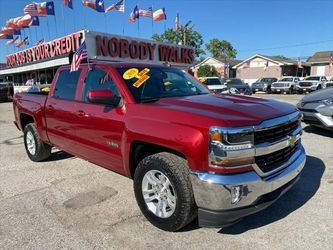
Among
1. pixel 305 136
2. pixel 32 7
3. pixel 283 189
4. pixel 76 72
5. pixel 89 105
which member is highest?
pixel 32 7

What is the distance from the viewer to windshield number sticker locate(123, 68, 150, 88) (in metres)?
4.04

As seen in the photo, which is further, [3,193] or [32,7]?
[32,7]

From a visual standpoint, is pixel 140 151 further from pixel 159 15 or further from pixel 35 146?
pixel 159 15

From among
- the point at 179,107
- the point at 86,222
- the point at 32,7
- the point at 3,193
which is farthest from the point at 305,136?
the point at 32,7

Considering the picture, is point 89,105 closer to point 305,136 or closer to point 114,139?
point 114,139

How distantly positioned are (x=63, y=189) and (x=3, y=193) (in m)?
0.83

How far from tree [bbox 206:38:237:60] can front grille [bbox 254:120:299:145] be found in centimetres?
7823

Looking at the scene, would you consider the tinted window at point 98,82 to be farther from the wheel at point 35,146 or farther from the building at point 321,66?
the building at point 321,66

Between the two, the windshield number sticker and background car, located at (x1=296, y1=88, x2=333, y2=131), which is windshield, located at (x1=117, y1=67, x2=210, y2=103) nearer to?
the windshield number sticker

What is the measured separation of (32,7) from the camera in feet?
89.2

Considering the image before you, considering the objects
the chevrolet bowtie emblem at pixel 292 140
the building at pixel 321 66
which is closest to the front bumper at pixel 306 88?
the building at pixel 321 66

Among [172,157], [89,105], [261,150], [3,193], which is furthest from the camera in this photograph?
[3,193]

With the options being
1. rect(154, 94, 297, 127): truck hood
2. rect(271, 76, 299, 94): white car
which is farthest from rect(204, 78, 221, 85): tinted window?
rect(154, 94, 297, 127): truck hood

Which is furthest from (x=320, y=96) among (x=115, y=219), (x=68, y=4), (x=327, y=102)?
(x=68, y=4)
